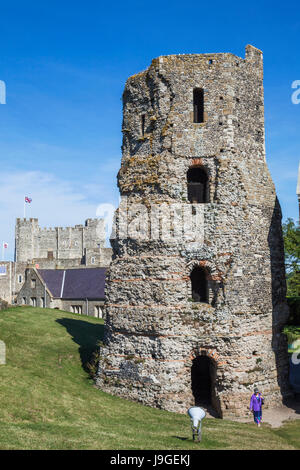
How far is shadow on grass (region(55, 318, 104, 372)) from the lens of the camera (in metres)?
23.0

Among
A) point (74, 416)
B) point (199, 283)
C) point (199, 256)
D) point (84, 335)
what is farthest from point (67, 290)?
point (74, 416)

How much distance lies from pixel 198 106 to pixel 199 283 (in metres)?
7.68

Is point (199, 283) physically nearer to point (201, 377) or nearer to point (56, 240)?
point (201, 377)

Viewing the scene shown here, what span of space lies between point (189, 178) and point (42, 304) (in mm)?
29629

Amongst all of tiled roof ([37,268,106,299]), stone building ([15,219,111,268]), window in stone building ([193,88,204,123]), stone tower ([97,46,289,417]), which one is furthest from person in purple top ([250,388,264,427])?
stone building ([15,219,111,268])

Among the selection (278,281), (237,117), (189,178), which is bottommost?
(278,281)

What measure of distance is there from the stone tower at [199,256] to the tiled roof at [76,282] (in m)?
24.7

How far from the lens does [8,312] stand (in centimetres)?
3017

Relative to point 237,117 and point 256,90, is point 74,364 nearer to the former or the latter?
point 237,117

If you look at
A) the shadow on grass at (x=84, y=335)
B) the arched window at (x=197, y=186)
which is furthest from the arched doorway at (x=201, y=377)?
the arched window at (x=197, y=186)

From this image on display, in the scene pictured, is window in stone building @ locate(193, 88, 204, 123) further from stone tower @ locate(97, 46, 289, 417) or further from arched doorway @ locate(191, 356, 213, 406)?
arched doorway @ locate(191, 356, 213, 406)

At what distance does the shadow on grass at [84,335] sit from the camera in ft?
75.5

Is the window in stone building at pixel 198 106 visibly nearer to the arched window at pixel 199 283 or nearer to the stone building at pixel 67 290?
the arched window at pixel 199 283
